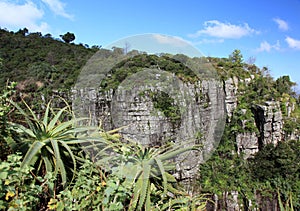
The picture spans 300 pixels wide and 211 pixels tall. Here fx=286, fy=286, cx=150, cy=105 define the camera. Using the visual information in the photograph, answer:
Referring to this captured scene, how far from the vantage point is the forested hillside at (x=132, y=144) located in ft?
3.25

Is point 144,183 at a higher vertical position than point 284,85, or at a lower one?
lower

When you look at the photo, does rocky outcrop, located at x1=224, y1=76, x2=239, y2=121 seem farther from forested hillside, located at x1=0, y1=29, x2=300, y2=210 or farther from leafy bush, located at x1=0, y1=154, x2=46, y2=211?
leafy bush, located at x1=0, y1=154, x2=46, y2=211

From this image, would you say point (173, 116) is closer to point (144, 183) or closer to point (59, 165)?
point (144, 183)

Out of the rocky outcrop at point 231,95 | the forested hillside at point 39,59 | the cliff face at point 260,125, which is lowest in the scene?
the cliff face at point 260,125

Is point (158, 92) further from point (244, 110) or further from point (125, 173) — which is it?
point (244, 110)

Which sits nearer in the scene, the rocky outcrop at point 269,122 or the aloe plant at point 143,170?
the aloe plant at point 143,170

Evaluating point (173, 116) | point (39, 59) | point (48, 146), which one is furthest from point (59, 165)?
point (39, 59)

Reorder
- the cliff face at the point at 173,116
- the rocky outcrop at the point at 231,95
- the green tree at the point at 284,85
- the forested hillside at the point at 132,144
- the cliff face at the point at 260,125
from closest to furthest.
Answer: the forested hillside at the point at 132,144, the cliff face at the point at 173,116, the rocky outcrop at the point at 231,95, the cliff face at the point at 260,125, the green tree at the point at 284,85

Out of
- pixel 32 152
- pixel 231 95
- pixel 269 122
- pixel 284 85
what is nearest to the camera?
pixel 32 152

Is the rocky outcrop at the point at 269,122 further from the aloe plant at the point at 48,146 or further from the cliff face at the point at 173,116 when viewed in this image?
the aloe plant at the point at 48,146

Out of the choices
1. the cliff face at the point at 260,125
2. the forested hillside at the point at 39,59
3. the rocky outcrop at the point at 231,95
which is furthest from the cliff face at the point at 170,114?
the cliff face at the point at 260,125

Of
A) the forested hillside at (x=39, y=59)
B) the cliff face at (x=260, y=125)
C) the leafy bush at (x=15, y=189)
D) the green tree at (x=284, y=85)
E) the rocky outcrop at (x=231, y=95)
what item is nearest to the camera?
the leafy bush at (x=15, y=189)

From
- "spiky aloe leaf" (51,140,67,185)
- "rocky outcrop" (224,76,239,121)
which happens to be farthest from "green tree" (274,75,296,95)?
"spiky aloe leaf" (51,140,67,185)

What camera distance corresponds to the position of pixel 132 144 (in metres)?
1.29
